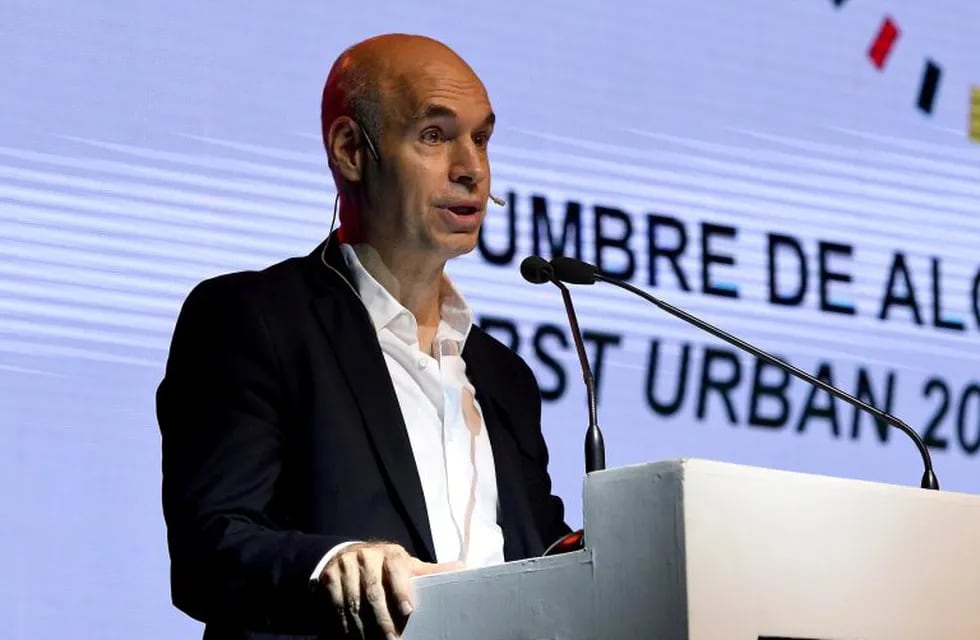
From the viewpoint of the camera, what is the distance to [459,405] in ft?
8.47

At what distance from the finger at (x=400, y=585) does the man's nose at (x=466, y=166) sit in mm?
919

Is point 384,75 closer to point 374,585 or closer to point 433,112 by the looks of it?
point 433,112

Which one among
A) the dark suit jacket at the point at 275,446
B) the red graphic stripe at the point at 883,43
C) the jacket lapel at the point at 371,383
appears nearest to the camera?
the dark suit jacket at the point at 275,446

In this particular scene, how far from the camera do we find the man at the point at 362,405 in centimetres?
203

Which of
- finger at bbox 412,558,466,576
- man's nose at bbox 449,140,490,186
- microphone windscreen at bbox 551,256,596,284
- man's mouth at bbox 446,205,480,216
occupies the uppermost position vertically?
man's nose at bbox 449,140,490,186

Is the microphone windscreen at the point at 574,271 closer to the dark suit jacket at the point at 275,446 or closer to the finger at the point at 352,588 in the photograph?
the dark suit jacket at the point at 275,446

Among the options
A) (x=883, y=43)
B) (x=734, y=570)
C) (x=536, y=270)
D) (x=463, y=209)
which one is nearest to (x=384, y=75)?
(x=463, y=209)

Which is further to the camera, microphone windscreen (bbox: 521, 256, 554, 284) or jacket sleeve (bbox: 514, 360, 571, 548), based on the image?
jacket sleeve (bbox: 514, 360, 571, 548)

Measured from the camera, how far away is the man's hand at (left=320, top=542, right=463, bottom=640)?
5.90ft

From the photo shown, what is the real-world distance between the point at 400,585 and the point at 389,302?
826 mm

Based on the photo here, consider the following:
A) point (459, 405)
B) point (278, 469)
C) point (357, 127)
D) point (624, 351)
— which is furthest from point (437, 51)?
point (624, 351)

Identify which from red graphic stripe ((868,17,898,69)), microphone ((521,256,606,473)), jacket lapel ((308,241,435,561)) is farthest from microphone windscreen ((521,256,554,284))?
red graphic stripe ((868,17,898,69))

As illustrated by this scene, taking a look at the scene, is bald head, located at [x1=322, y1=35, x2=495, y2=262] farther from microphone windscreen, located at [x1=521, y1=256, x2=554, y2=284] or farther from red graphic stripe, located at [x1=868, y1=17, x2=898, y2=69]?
red graphic stripe, located at [x1=868, y1=17, x2=898, y2=69]

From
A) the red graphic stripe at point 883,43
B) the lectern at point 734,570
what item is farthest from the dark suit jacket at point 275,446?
the red graphic stripe at point 883,43
